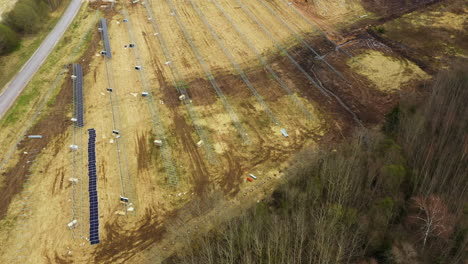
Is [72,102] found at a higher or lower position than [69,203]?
higher

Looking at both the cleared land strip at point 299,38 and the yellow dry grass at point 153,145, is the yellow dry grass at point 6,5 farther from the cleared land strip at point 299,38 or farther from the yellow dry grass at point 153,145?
the cleared land strip at point 299,38

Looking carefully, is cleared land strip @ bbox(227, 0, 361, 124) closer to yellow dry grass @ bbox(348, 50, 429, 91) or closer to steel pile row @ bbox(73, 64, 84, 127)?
yellow dry grass @ bbox(348, 50, 429, 91)

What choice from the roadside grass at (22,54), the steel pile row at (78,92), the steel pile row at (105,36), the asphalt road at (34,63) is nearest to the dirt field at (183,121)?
the steel pile row at (78,92)

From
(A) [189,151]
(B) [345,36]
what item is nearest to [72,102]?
(A) [189,151]

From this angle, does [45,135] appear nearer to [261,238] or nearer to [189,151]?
[189,151]

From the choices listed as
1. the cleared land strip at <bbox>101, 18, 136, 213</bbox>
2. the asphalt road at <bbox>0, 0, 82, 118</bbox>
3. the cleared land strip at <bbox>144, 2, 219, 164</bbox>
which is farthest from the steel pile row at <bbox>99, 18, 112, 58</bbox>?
the cleared land strip at <bbox>144, 2, 219, 164</bbox>

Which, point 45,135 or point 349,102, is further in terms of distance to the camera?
Result: point 349,102
